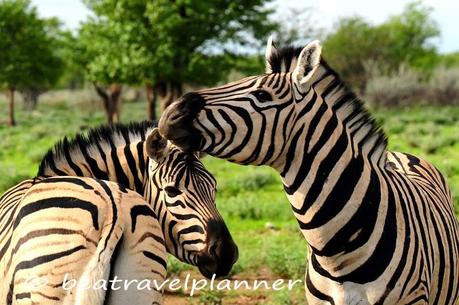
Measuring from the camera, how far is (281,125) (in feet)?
9.41

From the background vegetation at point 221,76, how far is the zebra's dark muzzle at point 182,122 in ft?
6.37

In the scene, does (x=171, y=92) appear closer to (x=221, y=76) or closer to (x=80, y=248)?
(x=221, y=76)

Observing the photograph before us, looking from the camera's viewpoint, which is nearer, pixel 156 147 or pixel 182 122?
A: pixel 182 122

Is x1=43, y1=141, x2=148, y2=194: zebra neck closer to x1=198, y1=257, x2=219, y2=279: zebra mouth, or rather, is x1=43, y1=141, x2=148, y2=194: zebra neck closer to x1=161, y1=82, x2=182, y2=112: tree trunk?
x1=198, y1=257, x2=219, y2=279: zebra mouth

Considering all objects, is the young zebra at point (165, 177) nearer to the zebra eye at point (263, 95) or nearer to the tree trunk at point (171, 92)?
the zebra eye at point (263, 95)

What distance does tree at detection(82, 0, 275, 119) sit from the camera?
22.3m

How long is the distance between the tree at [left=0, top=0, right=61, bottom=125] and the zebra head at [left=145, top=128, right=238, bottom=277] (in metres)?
29.7

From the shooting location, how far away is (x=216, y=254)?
10.5ft

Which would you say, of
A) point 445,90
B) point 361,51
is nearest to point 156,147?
point 445,90

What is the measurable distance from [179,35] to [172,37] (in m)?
0.46

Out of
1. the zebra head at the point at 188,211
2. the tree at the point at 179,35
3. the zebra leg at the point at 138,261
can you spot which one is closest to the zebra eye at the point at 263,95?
the zebra head at the point at 188,211

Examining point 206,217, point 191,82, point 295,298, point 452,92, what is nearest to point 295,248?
point 295,298

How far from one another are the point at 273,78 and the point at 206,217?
0.82m

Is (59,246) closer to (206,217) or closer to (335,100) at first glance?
(206,217)
